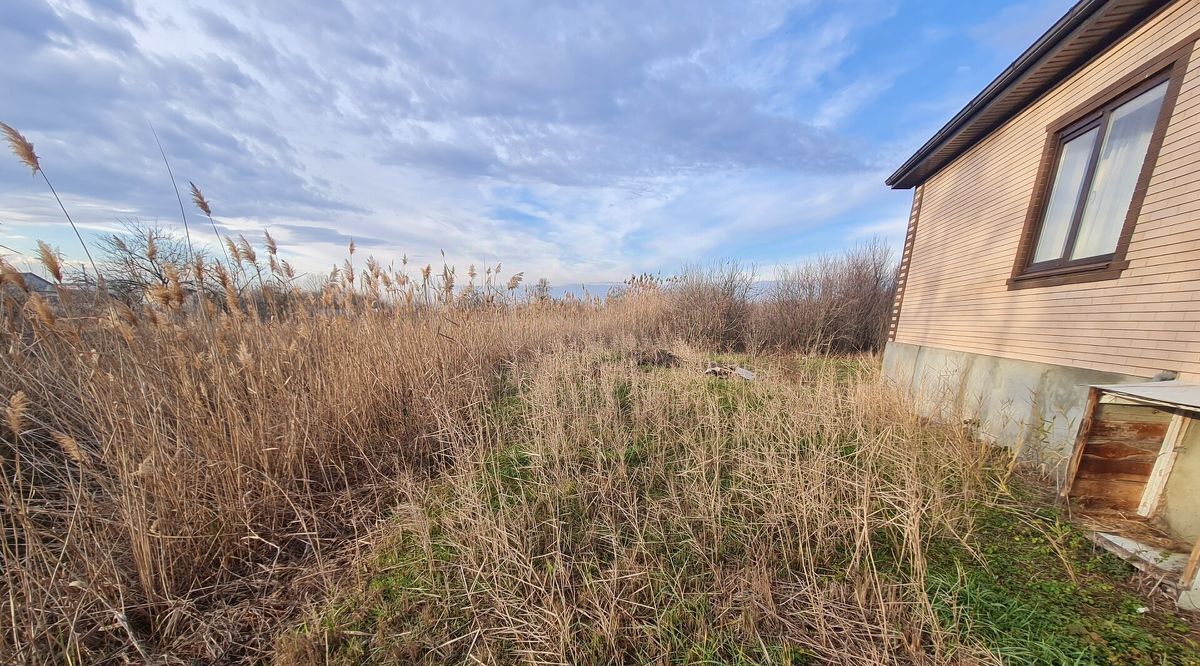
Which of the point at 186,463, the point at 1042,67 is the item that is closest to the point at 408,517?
the point at 186,463

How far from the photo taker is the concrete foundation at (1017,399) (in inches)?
134

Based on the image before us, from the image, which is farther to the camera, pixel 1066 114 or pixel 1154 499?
pixel 1066 114

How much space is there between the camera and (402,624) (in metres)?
1.96

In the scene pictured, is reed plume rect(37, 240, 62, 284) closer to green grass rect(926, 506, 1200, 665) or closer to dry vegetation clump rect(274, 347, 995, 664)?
dry vegetation clump rect(274, 347, 995, 664)

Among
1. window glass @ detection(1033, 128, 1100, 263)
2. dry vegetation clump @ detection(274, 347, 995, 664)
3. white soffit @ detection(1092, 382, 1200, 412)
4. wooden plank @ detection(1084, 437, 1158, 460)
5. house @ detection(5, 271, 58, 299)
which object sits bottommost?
dry vegetation clump @ detection(274, 347, 995, 664)

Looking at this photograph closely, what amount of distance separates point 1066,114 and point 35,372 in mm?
9526

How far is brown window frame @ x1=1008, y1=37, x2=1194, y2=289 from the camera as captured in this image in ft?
10.1

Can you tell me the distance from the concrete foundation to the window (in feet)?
3.48

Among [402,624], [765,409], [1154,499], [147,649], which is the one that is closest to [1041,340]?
[1154,499]

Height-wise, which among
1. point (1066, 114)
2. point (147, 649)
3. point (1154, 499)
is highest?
point (1066, 114)

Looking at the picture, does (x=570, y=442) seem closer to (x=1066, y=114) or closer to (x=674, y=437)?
(x=674, y=437)

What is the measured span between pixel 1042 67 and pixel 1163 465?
4.10 metres

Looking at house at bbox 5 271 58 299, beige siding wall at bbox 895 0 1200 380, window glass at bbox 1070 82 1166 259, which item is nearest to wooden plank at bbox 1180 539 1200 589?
beige siding wall at bbox 895 0 1200 380

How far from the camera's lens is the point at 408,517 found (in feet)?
8.85
